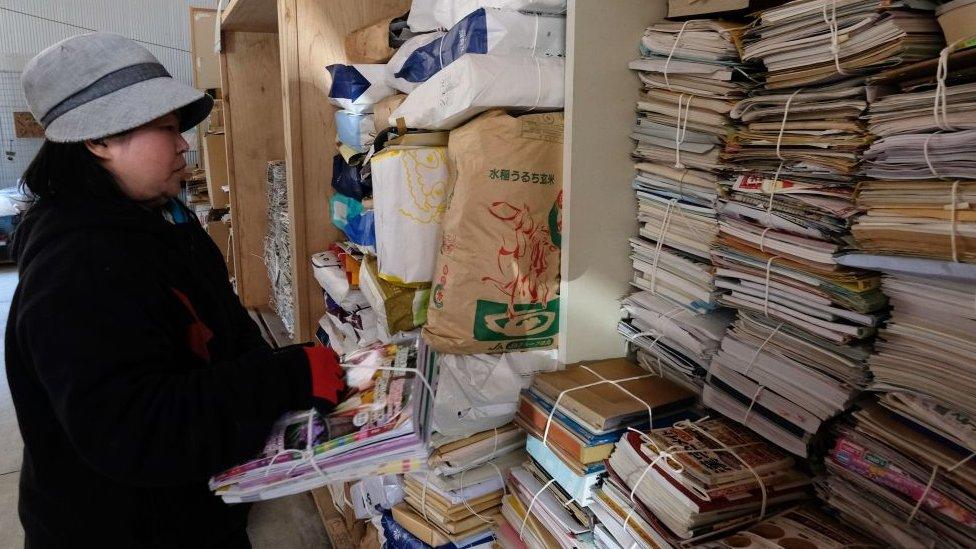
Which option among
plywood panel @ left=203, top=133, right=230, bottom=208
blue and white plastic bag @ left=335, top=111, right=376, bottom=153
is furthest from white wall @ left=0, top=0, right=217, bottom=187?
blue and white plastic bag @ left=335, top=111, right=376, bottom=153

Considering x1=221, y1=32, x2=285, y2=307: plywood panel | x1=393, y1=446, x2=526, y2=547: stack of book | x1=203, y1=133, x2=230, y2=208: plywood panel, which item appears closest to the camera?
x1=393, y1=446, x2=526, y2=547: stack of book

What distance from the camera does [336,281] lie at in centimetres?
213

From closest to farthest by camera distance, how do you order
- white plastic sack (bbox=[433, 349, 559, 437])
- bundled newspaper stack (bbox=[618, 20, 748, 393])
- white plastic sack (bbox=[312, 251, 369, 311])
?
bundled newspaper stack (bbox=[618, 20, 748, 393]) → white plastic sack (bbox=[433, 349, 559, 437]) → white plastic sack (bbox=[312, 251, 369, 311])

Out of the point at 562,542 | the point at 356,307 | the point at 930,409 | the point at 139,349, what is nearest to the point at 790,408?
the point at 930,409

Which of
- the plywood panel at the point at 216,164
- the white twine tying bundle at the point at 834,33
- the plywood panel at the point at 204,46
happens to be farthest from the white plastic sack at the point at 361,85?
the plywood panel at the point at 204,46

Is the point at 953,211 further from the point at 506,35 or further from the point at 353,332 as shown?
the point at 353,332

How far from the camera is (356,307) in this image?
2.12m

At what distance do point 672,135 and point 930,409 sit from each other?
711 mm

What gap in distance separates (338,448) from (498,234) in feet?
2.02

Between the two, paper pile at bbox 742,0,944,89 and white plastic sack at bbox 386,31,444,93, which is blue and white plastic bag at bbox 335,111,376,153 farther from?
paper pile at bbox 742,0,944,89

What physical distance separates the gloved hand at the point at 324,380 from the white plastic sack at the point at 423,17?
42.1 inches

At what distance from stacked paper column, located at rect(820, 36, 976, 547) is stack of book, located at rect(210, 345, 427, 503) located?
732 mm

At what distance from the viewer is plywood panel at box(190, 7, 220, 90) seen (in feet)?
13.5

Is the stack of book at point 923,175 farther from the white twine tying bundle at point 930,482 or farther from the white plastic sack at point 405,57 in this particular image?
the white plastic sack at point 405,57
